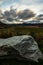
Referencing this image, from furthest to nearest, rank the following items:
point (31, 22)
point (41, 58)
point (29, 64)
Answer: point (31, 22) < point (41, 58) < point (29, 64)

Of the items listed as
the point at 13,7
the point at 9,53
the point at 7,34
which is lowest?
the point at 9,53

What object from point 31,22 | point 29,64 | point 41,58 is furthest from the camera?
point 31,22

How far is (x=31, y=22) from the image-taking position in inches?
208

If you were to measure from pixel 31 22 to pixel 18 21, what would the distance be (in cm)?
43

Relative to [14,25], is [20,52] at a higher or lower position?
lower

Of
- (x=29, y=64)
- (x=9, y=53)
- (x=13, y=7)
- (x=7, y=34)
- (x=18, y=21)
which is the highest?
(x=13, y=7)

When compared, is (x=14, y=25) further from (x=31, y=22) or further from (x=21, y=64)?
(x=21, y=64)

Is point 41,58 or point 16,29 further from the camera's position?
point 16,29

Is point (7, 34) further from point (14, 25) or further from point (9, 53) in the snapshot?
point (9, 53)

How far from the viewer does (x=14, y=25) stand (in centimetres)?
535

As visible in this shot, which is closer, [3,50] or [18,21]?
[3,50]

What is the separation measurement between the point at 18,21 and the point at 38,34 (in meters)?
0.79

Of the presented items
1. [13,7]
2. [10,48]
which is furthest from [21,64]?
[13,7]

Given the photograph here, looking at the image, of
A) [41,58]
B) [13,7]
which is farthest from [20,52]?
[13,7]
